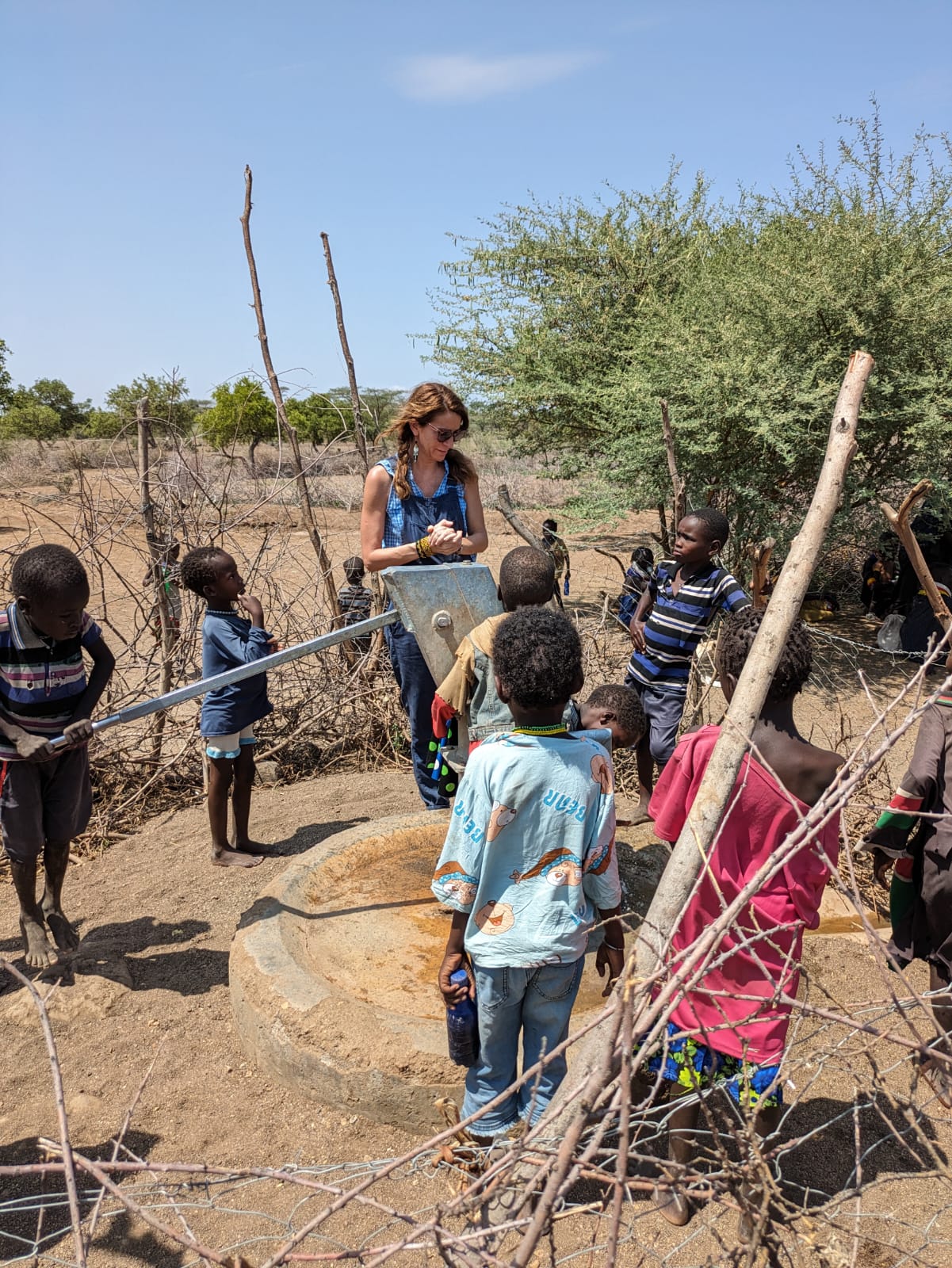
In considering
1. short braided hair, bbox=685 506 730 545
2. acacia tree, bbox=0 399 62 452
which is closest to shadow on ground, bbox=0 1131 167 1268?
short braided hair, bbox=685 506 730 545

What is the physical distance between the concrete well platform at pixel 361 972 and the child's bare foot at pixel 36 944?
842 mm

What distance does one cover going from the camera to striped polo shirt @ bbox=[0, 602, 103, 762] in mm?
3170

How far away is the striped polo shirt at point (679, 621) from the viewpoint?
4.12 m

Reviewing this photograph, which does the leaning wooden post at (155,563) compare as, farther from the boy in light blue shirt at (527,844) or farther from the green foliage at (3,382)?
the green foliage at (3,382)

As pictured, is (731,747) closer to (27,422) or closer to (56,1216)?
(56,1216)

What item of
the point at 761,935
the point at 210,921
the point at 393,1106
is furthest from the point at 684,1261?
the point at 210,921

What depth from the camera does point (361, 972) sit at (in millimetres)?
3188

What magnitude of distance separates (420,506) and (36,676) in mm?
1528

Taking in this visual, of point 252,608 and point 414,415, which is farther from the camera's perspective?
point 252,608

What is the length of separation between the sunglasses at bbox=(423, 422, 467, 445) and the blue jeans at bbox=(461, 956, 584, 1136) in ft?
6.46

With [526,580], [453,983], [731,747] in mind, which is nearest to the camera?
[731,747]

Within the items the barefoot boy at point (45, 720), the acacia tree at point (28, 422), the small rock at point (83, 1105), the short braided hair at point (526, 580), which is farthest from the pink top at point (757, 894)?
the acacia tree at point (28, 422)

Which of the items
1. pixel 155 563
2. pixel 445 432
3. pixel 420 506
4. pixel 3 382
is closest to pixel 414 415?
pixel 445 432

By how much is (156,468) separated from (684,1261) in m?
4.53
